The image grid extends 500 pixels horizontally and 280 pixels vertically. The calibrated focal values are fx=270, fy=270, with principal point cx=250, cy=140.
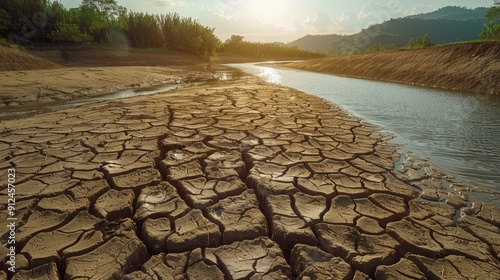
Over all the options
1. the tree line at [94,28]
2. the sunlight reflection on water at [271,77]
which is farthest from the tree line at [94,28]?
the sunlight reflection on water at [271,77]

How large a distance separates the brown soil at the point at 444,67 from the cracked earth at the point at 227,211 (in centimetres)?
666

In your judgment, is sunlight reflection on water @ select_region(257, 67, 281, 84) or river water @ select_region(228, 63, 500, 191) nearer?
river water @ select_region(228, 63, 500, 191)

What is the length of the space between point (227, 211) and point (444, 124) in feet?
13.0

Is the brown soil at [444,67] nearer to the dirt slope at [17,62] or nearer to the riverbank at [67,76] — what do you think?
the riverbank at [67,76]

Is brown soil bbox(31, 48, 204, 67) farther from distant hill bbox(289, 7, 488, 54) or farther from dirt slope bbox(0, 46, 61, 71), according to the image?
distant hill bbox(289, 7, 488, 54)

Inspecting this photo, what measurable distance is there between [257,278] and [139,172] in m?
1.42

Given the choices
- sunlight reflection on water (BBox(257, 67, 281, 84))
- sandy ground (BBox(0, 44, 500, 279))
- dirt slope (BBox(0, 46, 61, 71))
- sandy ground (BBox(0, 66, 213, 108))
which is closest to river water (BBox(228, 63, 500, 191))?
sandy ground (BBox(0, 44, 500, 279))

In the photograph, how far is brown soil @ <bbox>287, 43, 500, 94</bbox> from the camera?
7.54 m

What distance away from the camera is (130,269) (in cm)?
137

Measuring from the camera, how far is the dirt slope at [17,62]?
9086 mm

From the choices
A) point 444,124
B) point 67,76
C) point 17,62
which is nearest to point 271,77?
point 67,76

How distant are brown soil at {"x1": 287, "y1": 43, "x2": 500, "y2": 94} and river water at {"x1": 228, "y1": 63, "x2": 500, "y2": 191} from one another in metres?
1.01

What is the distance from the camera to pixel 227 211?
1791 mm

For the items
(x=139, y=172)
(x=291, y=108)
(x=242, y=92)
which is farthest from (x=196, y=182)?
(x=242, y=92)
